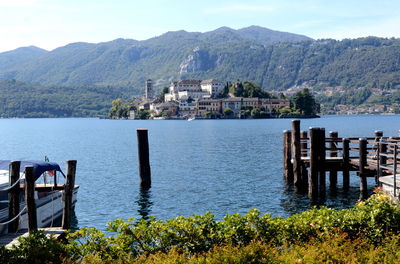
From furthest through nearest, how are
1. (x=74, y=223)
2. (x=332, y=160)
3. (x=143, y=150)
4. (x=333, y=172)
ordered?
1. (x=143, y=150)
2. (x=333, y=172)
3. (x=332, y=160)
4. (x=74, y=223)

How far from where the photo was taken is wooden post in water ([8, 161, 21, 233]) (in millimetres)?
15008

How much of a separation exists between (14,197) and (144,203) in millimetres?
12972

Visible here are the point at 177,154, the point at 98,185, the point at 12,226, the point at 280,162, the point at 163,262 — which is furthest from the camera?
the point at 177,154

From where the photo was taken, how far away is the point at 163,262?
9.00m

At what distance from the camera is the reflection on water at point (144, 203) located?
83.3ft

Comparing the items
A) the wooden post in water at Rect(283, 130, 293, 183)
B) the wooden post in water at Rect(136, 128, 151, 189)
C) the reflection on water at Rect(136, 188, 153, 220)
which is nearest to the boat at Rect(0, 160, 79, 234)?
the reflection on water at Rect(136, 188, 153, 220)

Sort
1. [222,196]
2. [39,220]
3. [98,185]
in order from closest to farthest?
[39,220], [222,196], [98,185]

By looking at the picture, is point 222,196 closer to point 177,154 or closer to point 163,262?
point 163,262

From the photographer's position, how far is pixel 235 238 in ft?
36.4

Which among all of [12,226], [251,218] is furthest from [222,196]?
[251,218]

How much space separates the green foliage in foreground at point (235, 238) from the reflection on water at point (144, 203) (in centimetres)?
1333

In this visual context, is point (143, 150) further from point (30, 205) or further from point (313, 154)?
point (30, 205)

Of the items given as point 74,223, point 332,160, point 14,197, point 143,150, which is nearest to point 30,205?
point 14,197

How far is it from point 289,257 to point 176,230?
332cm
